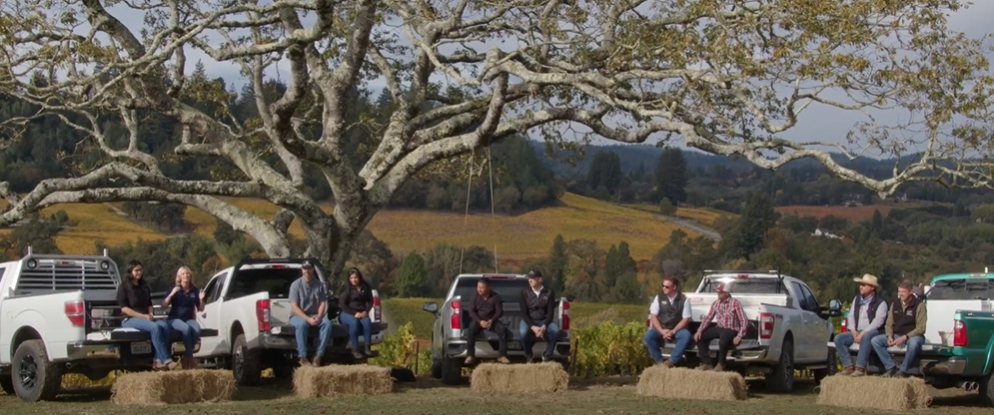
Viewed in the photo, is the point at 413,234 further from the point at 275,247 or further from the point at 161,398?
the point at 161,398

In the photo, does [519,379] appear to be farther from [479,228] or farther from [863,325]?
[479,228]

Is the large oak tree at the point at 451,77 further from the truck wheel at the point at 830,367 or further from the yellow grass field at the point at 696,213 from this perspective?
the yellow grass field at the point at 696,213

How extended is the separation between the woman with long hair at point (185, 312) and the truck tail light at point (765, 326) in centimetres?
726

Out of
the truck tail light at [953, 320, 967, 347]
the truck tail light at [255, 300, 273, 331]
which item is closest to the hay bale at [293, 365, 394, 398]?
the truck tail light at [255, 300, 273, 331]

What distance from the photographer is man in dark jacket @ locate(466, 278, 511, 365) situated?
737 inches

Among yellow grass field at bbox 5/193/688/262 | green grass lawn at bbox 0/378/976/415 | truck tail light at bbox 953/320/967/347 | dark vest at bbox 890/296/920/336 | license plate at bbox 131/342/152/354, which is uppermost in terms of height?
yellow grass field at bbox 5/193/688/262

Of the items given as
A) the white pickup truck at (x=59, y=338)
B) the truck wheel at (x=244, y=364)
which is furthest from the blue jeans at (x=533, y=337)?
the white pickup truck at (x=59, y=338)

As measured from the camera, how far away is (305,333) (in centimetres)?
1762

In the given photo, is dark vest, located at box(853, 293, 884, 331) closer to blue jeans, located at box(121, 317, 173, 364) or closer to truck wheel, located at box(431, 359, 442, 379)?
truck wheel, located at box(431, 359, 442, 379)

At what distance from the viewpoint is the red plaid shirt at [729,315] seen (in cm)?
1770

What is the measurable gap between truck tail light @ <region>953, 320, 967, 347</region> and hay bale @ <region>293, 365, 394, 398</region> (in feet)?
22.8

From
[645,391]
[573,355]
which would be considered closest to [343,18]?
[573,355]

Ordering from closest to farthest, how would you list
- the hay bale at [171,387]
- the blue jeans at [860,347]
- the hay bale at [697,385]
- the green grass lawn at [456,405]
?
1. the green grass lawn at [456,405]
2. the hay bale at [171,387]
3. the hay bale at [697,385]
4. the blue jeans at [860,347]

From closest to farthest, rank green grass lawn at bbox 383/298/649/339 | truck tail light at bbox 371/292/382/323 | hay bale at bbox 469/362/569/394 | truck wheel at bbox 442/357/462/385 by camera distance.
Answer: hay bale at bbox 469/362/569/394
truck tail light at bbox 371/292/382/323
truck wheel at bbox 442/357/462/385
green grass lawn at bbox 383/298/649/339
